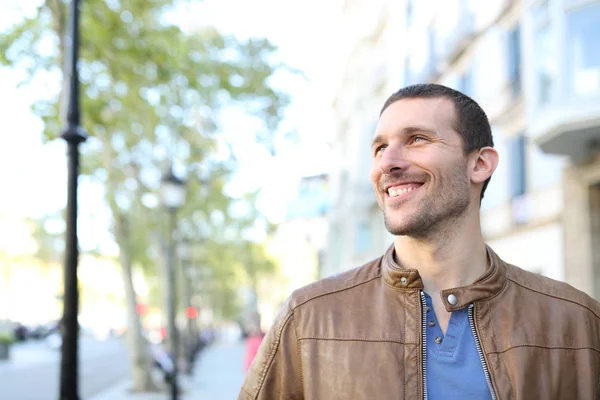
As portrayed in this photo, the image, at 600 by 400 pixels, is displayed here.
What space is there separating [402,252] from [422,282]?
13cm

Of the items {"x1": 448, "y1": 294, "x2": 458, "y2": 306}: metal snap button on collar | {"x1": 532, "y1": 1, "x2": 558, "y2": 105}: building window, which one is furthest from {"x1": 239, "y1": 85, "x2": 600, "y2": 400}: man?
{"x1": 532, "y1": 1, "x2": 558, "y2": 105}: building window

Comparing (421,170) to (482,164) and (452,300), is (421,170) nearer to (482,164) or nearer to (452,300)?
(482,164)

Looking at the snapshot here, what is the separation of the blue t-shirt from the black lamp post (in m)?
5.34

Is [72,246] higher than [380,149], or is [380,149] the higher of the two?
[380,149]

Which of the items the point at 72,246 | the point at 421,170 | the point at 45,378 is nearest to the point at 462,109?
the point at 421,170

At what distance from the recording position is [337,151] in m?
46.1

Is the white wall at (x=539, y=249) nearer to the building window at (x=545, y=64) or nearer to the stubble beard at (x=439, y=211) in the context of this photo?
the building window at (x=545, y=64)

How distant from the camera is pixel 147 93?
55.1 ft

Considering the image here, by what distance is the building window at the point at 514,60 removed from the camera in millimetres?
17375

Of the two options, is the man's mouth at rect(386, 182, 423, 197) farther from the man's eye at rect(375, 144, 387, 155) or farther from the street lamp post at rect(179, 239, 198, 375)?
the street lamp post at rect(179, 239, 198, 375)

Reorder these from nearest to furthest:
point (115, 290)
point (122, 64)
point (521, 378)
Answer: point (521, 378) < point (122, 64) < point (115, 290)

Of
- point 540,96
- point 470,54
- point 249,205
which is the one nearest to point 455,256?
point 540,96

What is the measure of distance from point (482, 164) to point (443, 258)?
329mm

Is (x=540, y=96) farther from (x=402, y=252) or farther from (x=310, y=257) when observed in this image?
(x=310, y=257)
